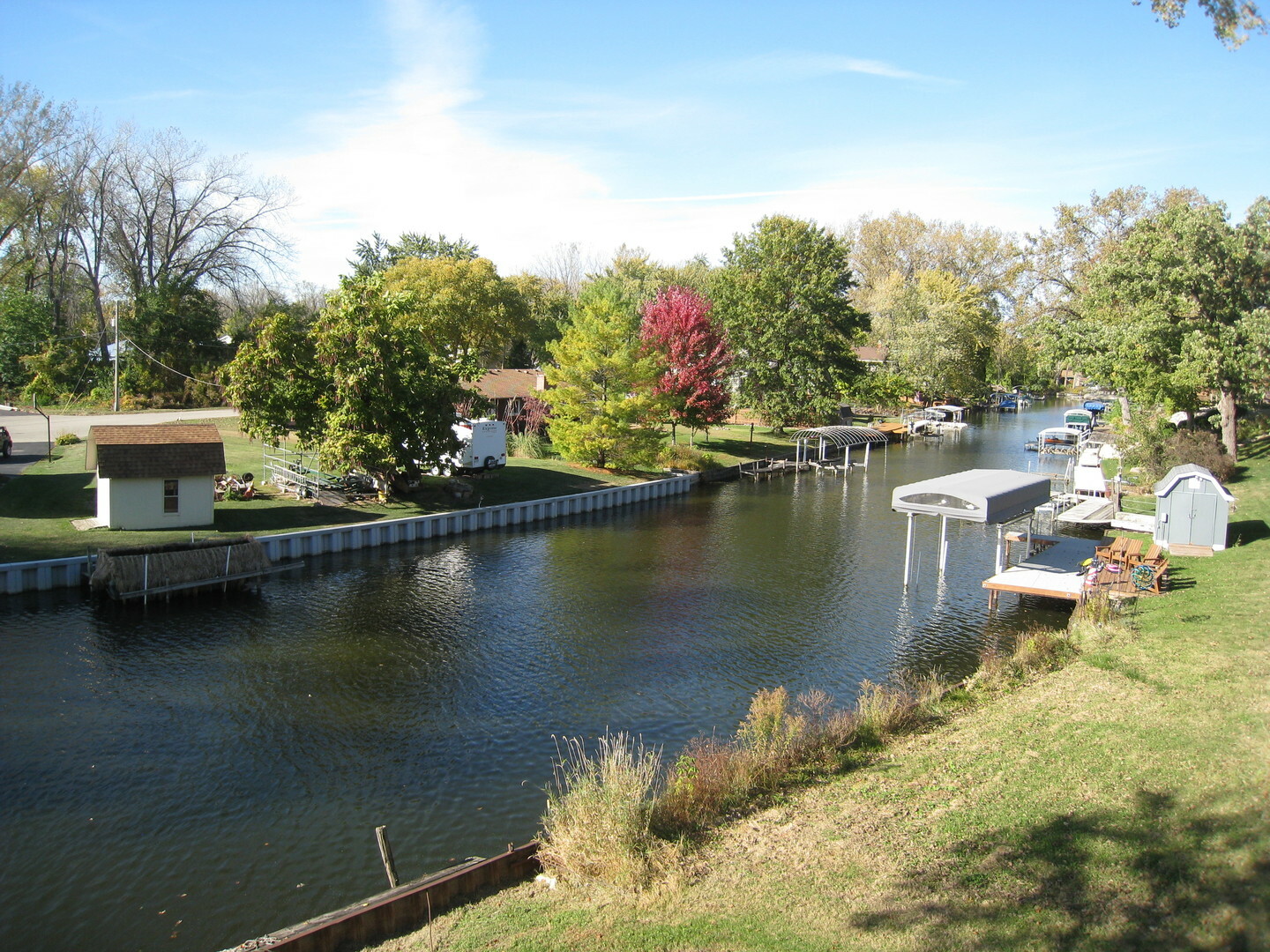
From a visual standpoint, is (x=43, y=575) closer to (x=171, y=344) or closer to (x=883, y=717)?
(x=883, y=717)

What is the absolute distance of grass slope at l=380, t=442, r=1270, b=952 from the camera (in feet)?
31.0

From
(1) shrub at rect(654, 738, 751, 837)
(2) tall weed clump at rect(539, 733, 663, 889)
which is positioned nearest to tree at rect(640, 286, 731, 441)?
(1) shrub at rect(654, 738, 751, 837)

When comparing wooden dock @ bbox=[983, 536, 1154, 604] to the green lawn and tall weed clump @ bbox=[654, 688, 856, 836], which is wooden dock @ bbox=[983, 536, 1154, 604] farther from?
the green lawn

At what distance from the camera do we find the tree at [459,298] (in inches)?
2623

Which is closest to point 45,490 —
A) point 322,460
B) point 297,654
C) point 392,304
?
point 322,460

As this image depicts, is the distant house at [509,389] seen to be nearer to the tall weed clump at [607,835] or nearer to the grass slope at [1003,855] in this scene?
the grass slope at [1003,855]

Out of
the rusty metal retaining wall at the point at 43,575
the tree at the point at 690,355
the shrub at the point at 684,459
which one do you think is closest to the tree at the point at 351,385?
the rusty metal retaining wall at the point at 43,575

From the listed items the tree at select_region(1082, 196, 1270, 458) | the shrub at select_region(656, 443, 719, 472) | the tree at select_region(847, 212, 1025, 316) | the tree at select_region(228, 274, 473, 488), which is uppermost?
the tree at select_region(847, 212, 1025, 316)

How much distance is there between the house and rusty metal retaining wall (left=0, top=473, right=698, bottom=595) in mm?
10994

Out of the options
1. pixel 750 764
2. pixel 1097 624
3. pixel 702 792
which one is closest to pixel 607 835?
pixel 702 792

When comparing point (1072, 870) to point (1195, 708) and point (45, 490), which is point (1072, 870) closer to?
point (1195, 708)

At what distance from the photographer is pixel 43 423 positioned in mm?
53469

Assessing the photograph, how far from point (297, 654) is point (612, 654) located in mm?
8174

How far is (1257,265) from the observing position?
43.2 m
